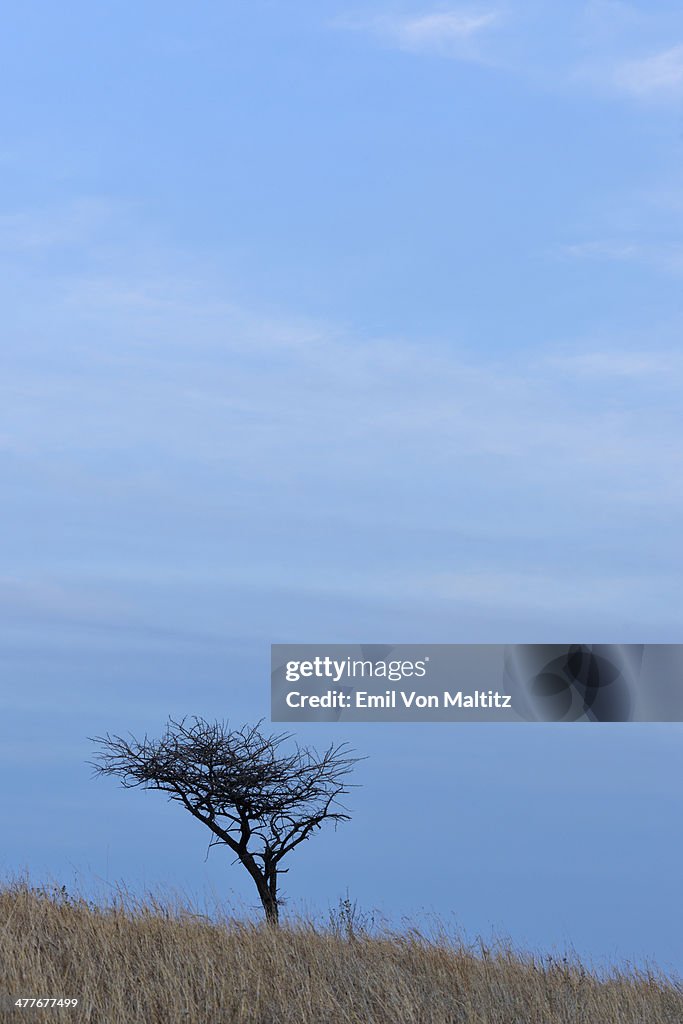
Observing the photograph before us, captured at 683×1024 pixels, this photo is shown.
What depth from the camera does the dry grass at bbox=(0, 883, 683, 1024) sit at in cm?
1331

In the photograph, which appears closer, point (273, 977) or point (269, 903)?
point (273, 977)

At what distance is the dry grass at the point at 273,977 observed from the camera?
13312 mm

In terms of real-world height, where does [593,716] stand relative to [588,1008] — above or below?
above

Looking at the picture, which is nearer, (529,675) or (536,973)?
(536,973)

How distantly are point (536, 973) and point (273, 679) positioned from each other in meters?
5.65

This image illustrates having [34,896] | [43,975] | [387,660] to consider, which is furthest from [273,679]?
[43,975]

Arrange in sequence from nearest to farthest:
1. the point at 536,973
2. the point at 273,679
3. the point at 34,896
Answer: the point at 536,973, the point at 34,896, the point at 273,679

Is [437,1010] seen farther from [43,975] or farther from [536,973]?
[43,975]

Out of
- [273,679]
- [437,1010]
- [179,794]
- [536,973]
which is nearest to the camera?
[437,1010]

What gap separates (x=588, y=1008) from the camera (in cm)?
1439

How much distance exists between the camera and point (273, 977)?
46.8 feet

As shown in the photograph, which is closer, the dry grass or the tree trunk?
the dry grass

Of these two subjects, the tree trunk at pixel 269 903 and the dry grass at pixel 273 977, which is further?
the tree trunk at pixel 269 903

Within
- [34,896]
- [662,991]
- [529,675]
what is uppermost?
[529,675]
